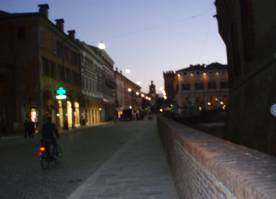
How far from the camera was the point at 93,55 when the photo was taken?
78.2 metres

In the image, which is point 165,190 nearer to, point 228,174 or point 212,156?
point 212,156

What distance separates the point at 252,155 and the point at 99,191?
6443mm

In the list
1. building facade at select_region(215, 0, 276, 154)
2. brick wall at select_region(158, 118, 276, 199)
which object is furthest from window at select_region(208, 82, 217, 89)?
brick wall at select_region(158, 118, 276, 199)

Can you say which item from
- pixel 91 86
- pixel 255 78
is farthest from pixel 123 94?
pixel 255 78

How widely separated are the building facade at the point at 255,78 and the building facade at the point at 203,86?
95.0 metres

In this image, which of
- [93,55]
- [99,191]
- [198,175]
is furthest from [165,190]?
[93,55]

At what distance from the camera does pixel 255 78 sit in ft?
46.8

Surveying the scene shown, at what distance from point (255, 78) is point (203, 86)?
102811mm

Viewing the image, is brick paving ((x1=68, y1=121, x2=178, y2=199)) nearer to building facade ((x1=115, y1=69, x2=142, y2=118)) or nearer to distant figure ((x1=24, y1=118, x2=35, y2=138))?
distant figure ((x1=24, y1=118, x2=35, y2=138))

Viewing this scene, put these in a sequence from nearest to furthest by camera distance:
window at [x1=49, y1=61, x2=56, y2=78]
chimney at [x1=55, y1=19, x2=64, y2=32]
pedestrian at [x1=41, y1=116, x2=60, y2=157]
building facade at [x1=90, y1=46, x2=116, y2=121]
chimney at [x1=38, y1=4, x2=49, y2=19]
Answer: pedestrian at [x1=41, y1=116, x2=60, y2=157] → chimney at [x1=38, y1=4, x2=49, y2=19] → window at [x1=49, y1=61, x2=56, y2=78] → chimney at [x1=55, y1=19, x2=64, y2=32] → building facade at [x1=90, y1=46, x2=116, y2=121]

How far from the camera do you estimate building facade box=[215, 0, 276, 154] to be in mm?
11758

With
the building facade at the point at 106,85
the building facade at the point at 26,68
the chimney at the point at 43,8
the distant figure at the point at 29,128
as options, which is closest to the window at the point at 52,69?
the building facade at the point at 26,68

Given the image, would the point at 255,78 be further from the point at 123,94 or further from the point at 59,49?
the point at 123,94

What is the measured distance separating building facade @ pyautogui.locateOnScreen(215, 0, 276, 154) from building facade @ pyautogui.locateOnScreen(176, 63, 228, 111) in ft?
312
